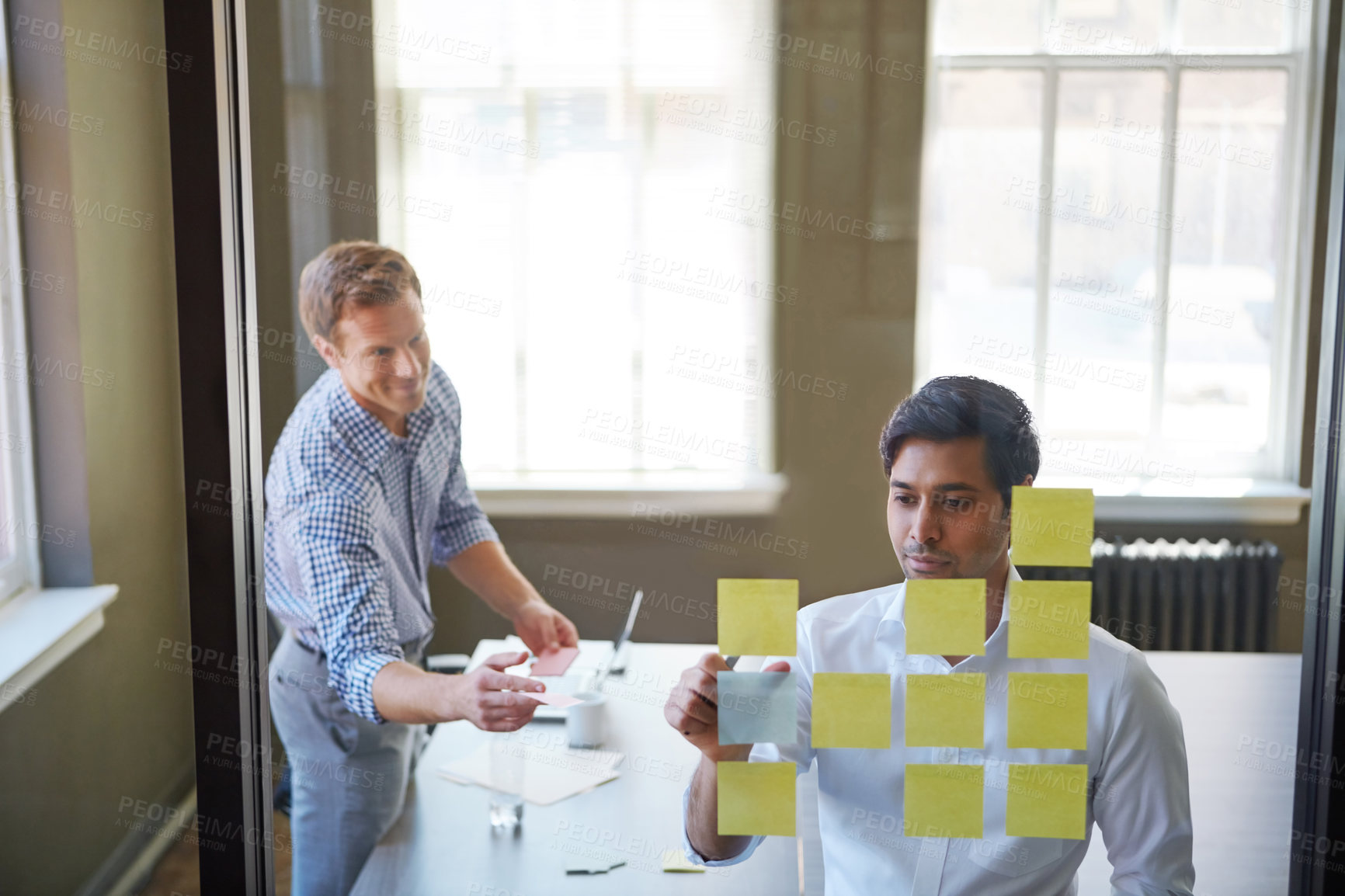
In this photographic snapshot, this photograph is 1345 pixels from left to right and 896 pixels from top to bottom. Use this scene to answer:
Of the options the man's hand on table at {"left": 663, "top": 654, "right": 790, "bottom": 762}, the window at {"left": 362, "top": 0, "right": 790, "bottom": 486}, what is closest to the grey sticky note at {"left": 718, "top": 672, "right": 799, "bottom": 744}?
the man's hand on table at {"left": 663, "top": 654, "right": 790, "bottom": 762}

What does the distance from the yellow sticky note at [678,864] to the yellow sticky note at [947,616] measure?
0.40 metres

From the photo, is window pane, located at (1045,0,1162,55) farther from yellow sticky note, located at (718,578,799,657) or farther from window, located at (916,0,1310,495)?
yellow sticky note, located at (718,578,799,657)

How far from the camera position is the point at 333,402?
1096 mm

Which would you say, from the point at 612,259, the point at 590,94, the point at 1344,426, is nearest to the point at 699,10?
the point at 590,94

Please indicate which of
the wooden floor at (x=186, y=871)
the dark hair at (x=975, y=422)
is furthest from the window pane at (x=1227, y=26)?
the wooden floor at (x=186, y=871)

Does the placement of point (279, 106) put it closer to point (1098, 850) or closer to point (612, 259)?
point (612, 259)

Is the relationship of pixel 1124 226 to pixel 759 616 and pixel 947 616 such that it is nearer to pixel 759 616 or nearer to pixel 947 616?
pixel 947 616

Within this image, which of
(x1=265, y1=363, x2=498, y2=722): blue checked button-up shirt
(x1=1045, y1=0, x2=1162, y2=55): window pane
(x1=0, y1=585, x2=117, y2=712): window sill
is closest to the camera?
(x1=1045, y1=0, x2=1162, y2=55): window pane

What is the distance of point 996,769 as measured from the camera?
3.37 ft

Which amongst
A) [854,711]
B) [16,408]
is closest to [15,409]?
[16,408]

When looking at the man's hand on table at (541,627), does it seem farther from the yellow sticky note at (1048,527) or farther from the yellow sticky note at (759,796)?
the yellow sticky note at (1048,527)

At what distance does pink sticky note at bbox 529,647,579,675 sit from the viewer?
43.4 inches

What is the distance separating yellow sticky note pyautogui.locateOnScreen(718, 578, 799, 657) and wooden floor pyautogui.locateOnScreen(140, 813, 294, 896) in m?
0.61

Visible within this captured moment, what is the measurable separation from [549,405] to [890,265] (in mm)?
406
